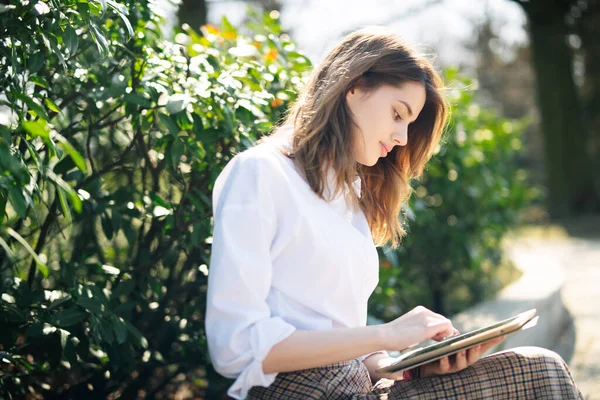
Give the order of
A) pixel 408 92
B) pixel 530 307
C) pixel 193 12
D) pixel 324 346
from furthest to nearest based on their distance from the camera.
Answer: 1. pixel 193 12
2. pixel 530 307
3. pixel 408 92
4. pixel 324 346

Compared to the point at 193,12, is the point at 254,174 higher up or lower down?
higher up

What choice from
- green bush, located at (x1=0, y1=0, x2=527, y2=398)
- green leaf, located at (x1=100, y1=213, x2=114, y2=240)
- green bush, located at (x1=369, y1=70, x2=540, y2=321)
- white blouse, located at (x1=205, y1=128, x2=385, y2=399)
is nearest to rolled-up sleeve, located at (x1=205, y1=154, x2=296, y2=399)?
white blouse, located at (x1=205, y1=128, x2=385, y2=399)

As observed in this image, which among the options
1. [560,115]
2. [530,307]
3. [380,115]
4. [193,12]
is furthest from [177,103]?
[560,115]

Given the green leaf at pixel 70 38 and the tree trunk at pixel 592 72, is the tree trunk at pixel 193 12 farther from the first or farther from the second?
the tree trunk at pixel 592 72

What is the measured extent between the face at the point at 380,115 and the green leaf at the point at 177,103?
54 centimetres

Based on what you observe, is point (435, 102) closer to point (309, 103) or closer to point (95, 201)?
point (309, 103)

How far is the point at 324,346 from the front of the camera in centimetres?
170

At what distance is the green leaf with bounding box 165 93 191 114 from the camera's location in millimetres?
2234

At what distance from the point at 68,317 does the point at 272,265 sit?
2.40 ft

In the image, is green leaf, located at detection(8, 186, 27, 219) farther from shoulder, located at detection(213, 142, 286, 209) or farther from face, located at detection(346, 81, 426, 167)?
face, located at detection(346, 81, 426, 167)

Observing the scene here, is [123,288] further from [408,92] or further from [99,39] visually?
[408,92]

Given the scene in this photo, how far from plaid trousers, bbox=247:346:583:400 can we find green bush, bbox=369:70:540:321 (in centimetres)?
251

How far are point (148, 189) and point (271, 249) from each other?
119 cm

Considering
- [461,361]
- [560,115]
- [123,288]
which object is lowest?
[560,115]
